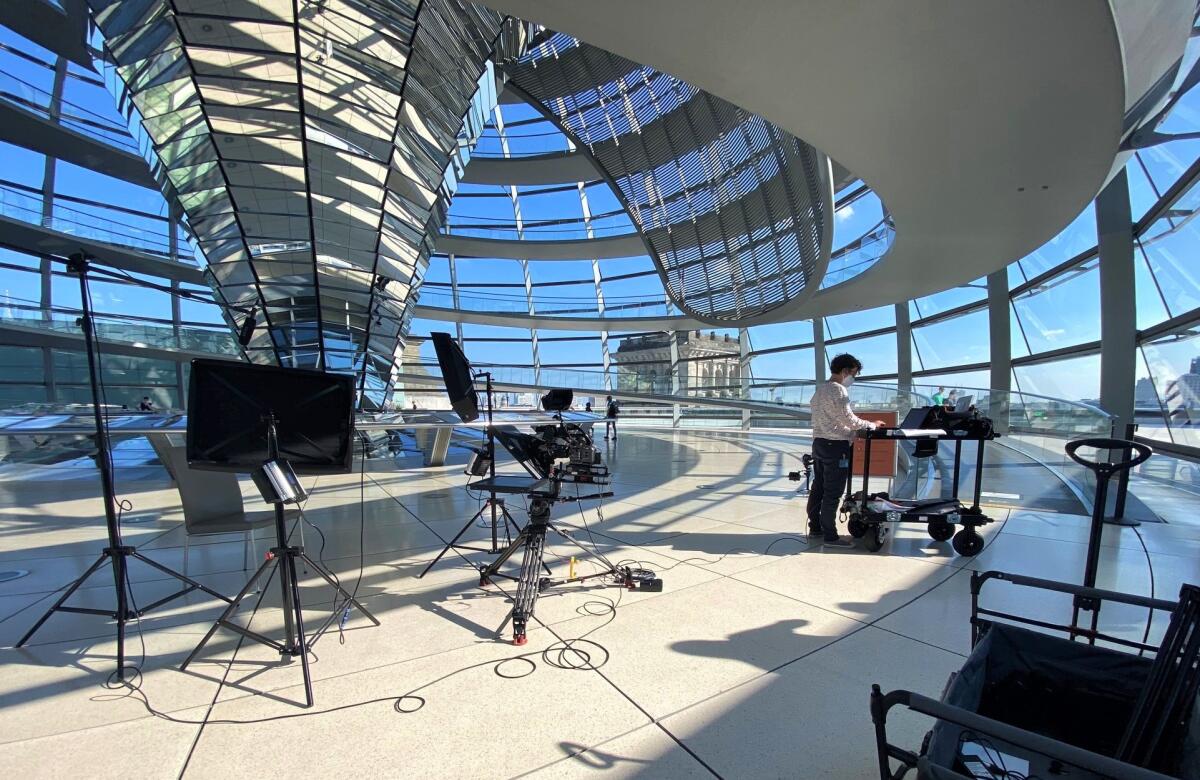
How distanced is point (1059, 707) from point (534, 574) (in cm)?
237

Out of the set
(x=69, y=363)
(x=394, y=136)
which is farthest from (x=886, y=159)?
(x=69, y=363)

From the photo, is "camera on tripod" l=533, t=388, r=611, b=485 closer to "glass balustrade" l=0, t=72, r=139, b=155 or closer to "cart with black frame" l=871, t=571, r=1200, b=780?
"cart with black frame" l=871, t=571, r=1200, b=780

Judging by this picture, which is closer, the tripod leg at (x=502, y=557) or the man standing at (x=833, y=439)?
the tripod leg at (x=502, y=557)

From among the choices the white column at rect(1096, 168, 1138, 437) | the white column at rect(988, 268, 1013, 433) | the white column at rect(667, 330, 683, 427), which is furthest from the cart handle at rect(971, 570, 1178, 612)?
the white column at rect(667, 330, 683, 427)

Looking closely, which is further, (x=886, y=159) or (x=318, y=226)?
(x=318, y=226)

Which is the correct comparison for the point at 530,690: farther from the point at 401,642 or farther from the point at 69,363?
the point at 69,363

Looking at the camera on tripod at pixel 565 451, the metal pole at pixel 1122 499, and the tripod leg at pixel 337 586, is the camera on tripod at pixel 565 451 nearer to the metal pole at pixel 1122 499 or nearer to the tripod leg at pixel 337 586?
the tripod leg at pixel 337 586

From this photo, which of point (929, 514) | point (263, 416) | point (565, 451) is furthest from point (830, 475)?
point (263, 416)

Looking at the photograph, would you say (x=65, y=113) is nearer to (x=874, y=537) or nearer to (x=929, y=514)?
(x=874, y=537)

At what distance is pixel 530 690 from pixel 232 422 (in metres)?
1.97

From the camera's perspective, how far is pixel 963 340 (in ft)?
52.3

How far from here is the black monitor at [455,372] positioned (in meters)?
3.79

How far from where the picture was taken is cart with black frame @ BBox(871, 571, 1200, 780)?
1050mm

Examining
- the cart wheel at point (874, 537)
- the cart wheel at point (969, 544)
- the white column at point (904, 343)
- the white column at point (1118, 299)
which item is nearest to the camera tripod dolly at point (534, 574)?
the cart wheel at point (874, 537)
